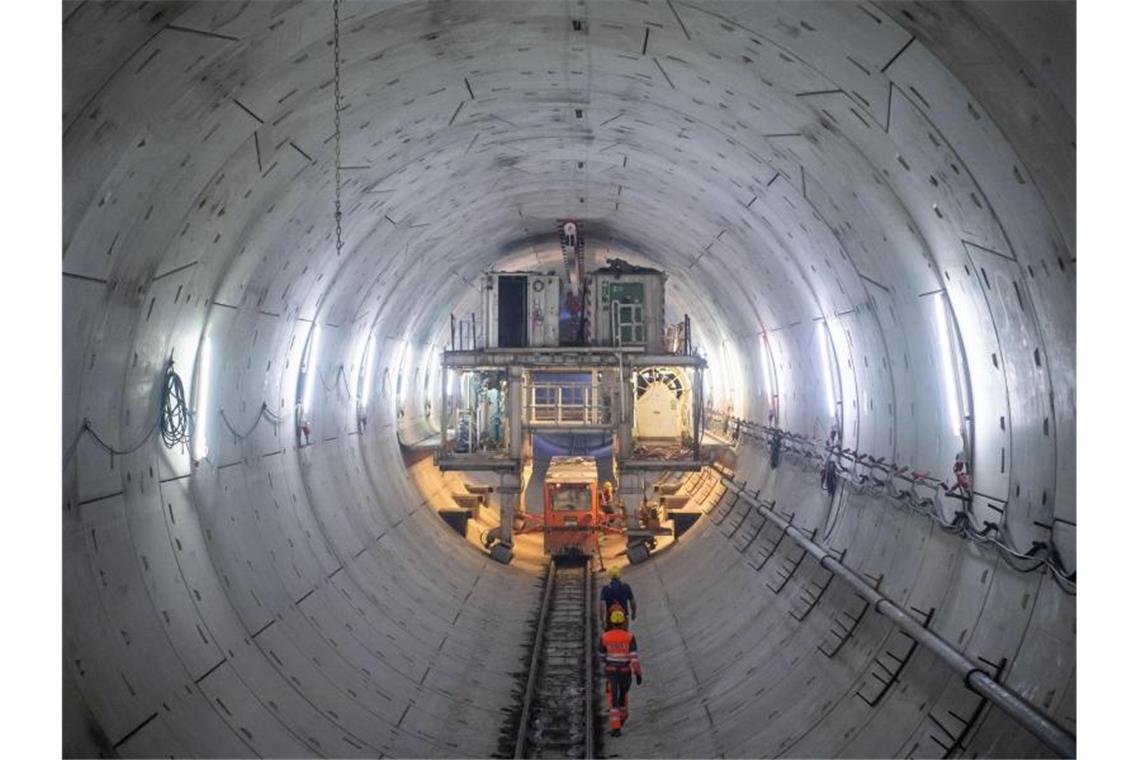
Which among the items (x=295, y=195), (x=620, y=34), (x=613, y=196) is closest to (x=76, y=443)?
(x=295, y=195)

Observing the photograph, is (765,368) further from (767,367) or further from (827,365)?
(827,365)

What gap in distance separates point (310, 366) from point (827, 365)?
632cm

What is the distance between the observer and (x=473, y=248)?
18.6m

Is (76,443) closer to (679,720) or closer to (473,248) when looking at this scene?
(679,720)

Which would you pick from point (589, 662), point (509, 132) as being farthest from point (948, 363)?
point (589, 662)

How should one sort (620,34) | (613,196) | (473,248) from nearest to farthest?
1. (620,34)
2. (613,196)
3. (473,248)

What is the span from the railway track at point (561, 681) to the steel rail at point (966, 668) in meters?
3.09

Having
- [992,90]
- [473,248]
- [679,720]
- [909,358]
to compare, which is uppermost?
[473,248]

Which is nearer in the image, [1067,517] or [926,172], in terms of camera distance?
[1067,517]

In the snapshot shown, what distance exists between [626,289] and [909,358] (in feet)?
41.8

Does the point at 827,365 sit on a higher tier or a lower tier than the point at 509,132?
lower

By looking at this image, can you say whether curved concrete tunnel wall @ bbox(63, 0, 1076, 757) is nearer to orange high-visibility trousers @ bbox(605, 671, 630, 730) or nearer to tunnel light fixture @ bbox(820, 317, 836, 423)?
tunnel light fixture @ bbox(820, 317, 836, 423)

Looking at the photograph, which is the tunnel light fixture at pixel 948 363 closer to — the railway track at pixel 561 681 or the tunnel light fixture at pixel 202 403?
the railway track at pixel 561 681

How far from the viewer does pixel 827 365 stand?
38.8ft
